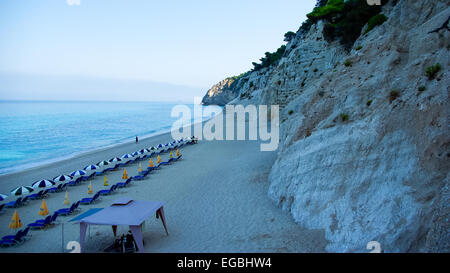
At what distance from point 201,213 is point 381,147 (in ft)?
23.4

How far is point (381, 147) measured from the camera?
27.5 feet

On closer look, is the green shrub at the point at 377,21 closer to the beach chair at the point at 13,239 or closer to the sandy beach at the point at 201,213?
the sandy beach at the point at 201,213

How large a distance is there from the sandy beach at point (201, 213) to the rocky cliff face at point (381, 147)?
3.17ft

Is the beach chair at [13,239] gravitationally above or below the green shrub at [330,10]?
below

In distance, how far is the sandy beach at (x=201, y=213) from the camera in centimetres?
895

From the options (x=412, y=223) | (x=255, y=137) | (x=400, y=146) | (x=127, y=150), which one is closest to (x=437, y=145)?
(x=400, y=146)

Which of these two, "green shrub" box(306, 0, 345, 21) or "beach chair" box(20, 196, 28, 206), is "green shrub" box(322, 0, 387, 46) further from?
"beach chair" box(20, 196, 28, 206)

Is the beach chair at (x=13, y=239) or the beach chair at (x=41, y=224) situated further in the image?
the beach chair at (x=41, y=224)

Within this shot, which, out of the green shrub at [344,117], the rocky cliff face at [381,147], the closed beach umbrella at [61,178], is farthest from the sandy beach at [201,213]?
the green shrub at [344,117]

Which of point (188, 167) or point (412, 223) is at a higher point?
point (412, 223)

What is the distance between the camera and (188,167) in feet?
68.7

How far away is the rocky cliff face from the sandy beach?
97 centimetres
